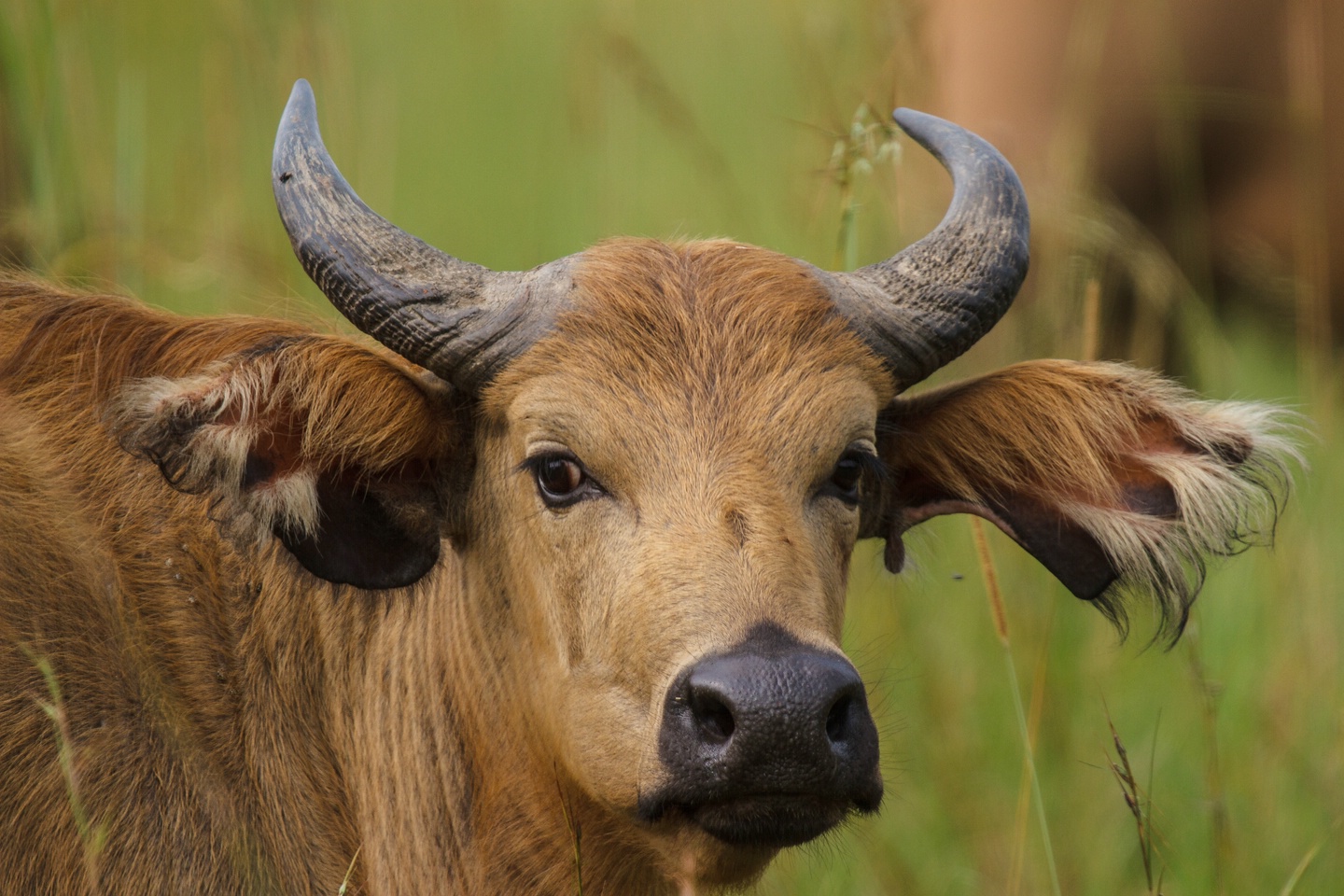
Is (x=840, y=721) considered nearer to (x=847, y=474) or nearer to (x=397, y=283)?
(x=847, y=474)

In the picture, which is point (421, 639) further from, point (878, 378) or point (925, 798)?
point (925, 798)

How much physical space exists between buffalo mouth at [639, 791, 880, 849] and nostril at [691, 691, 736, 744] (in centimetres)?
17

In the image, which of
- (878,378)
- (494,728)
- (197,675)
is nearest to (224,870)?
(197,675)

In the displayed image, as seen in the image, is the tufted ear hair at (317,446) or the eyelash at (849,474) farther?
the eyelash at (849,474)

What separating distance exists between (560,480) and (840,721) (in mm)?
1103

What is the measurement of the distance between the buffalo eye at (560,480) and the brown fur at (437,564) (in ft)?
0.15

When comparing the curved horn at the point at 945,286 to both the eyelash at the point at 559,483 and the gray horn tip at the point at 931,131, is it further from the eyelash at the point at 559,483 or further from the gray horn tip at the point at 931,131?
the eyelash at the point at 559,483

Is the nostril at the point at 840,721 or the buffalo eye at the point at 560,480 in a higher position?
the buffalo eye at the point at 560,480

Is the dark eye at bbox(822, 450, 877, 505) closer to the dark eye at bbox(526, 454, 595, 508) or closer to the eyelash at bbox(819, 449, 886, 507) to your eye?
the eyelash at bbox(819, 449, 886, 507)

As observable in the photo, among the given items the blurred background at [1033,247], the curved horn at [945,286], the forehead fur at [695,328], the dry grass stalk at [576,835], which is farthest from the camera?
the blurred background at [1033,247]

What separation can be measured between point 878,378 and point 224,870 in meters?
2.34

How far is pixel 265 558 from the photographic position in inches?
186

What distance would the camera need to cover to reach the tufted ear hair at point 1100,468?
462cm

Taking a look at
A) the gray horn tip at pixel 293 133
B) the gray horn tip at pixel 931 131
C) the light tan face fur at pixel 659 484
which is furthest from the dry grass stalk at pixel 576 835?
the gray horn tip at pixel 931 131
